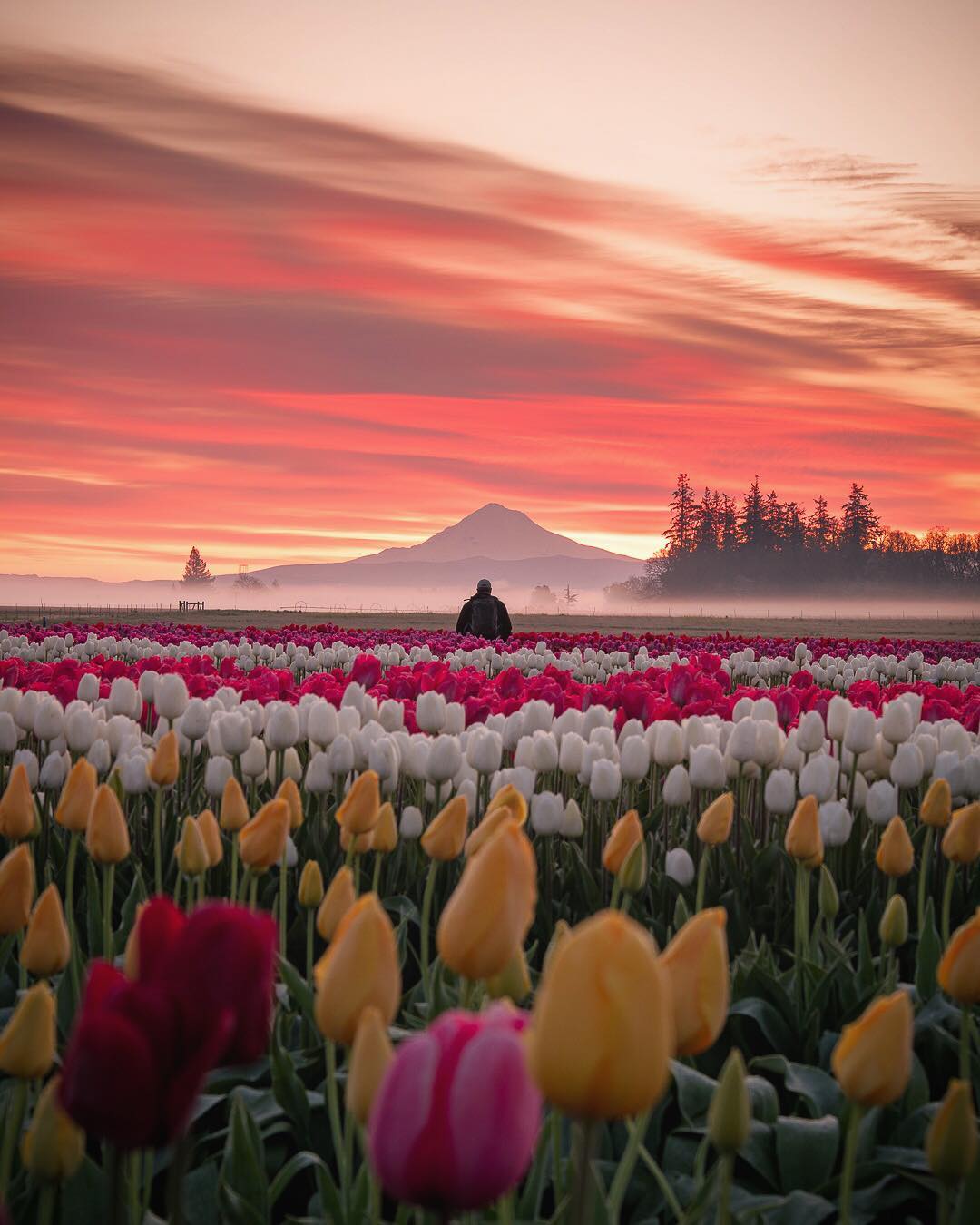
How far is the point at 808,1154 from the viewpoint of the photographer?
3283mm

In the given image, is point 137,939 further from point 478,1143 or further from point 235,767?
point 235,767

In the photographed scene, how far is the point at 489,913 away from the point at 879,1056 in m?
0.68

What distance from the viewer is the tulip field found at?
1.42 m

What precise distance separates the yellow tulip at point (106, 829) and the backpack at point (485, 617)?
1784 centimetres

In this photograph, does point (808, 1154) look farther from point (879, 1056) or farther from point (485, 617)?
point (485, 617)

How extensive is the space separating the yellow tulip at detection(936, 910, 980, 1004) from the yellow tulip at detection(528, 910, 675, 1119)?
1047 mm

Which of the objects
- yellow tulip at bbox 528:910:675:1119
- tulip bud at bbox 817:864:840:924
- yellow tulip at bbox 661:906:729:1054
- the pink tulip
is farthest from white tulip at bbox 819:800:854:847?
the pink tulip

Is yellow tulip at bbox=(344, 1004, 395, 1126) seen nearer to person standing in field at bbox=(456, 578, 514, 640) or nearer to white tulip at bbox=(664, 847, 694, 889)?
white tulip at bbox=(664, 847, 694, 889)

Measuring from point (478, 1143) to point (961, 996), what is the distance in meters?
1.30

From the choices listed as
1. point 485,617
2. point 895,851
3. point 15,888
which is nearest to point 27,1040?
point 15,888

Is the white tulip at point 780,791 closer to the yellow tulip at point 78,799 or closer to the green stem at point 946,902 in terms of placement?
the green stem at point 946,902

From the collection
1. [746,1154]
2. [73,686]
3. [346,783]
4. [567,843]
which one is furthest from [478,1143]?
[73,686]

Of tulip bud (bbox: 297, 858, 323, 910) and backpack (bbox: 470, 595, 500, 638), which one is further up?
backpack (bbox: 470, 595, 500, 638)

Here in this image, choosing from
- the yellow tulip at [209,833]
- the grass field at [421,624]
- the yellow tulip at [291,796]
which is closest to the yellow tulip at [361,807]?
the yellow tulip at [291,796]
